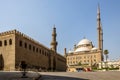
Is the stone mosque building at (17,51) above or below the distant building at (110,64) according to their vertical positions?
above

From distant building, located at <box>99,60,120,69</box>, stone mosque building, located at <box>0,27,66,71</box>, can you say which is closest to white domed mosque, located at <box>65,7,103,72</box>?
distant building, located at <box>99,60,120,69</box>

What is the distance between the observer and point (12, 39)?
139ft

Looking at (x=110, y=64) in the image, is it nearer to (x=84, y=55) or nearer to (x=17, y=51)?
(x=84, y=55)

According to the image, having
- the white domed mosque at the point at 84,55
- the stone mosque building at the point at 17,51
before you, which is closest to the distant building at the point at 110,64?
the white domed mosque at the point at 84,55

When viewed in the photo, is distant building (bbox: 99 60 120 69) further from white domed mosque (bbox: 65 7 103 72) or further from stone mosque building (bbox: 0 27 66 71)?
stone mosque building (bbox: 0 27 66 71)

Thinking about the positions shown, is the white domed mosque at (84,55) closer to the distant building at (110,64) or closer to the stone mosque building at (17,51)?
the distant building at (110,64)

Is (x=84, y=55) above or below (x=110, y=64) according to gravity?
above

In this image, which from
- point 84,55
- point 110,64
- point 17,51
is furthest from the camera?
point 84,55

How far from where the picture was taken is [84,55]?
103312 mm

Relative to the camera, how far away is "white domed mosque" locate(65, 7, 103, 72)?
9225cm

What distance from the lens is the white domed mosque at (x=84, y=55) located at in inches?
3632

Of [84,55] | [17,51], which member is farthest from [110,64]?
[17,51]

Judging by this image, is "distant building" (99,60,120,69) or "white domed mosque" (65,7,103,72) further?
"white domed mosque" (65,7,103,72)

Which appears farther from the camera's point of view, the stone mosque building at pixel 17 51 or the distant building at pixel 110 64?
the distant building at pixel 110 64
